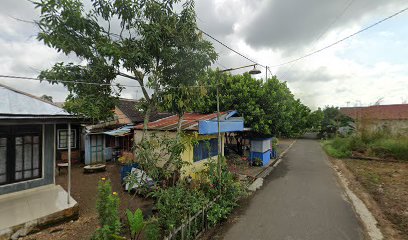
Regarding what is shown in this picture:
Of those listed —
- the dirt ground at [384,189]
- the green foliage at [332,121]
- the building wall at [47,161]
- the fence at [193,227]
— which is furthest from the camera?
the green foliage at [332,121]

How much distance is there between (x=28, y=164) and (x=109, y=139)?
8.73 meters

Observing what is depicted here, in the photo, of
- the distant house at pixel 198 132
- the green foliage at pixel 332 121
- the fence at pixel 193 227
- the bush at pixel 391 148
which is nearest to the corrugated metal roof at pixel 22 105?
the distant house at pixel 198 132

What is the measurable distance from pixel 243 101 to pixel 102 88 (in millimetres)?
9076

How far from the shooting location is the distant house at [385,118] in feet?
67.2

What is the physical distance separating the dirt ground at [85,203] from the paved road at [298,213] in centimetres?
382

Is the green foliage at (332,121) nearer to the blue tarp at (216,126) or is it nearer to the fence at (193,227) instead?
the blue tarp at (216,126)

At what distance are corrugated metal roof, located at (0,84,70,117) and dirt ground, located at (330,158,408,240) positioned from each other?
11.2m

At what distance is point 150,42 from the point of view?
6.21m

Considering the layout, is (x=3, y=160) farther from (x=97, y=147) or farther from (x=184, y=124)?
(x=97, y=147)

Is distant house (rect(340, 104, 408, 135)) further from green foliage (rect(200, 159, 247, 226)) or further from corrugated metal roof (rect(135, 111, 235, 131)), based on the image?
A: green foliage (rect(200, 159, 247, 226))

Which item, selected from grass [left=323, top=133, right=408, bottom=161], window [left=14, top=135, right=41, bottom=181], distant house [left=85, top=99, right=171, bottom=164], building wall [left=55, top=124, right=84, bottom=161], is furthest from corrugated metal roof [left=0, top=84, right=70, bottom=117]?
grass [left=323, top=133, right=408, bottom=161]

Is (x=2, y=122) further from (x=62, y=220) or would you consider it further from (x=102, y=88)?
(x=62, y=220)

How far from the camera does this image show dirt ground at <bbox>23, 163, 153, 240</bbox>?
589 centimetres

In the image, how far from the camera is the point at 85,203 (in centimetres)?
811
